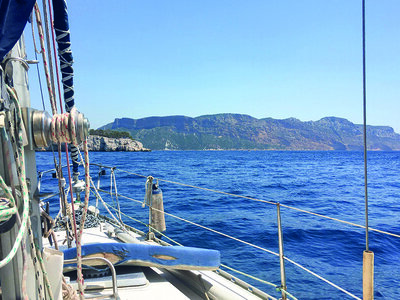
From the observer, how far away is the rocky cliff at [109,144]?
104 m

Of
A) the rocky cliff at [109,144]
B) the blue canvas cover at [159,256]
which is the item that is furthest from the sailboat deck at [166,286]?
the rocky cliff at [109,144]

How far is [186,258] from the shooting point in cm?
274

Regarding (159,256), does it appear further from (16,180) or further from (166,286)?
(16,180)

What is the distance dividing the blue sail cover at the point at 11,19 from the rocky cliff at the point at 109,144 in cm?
10499

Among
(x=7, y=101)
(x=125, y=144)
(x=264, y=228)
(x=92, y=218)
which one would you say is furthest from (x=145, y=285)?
(x=125, y=144)

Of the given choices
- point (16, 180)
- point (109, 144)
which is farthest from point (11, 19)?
point (109, 144)

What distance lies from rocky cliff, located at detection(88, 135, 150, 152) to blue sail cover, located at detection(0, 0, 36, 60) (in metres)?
105

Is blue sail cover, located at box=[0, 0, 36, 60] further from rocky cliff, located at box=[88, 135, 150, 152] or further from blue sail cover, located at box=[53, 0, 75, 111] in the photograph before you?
rocky cliff, located at box=[88, 135, 150, 152]

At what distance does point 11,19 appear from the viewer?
1.11 meters

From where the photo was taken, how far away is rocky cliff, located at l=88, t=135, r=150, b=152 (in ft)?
343

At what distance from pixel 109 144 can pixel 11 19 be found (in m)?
110

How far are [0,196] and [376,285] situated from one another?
5.98 m

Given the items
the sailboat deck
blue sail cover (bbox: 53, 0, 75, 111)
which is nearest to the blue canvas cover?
the sailboat deck

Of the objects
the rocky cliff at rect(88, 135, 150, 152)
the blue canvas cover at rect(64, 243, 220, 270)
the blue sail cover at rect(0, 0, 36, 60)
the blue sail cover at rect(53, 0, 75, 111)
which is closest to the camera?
the blue sail cover at rect(0, 0, 36, 60)
